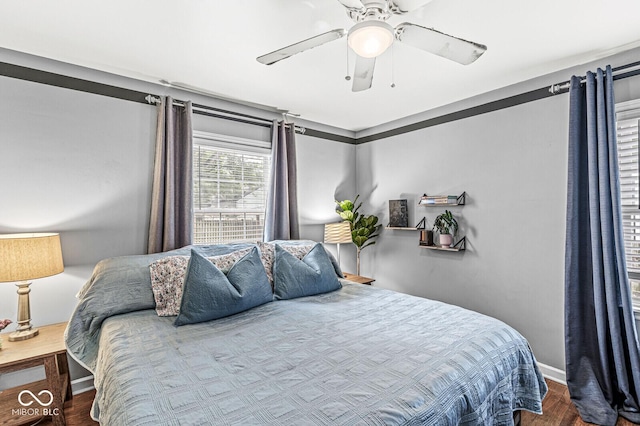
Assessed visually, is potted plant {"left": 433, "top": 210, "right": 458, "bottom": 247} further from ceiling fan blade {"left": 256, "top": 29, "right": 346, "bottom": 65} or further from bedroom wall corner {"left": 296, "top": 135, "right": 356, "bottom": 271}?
ceiling fan blade {"left": 256, "top": 29, "right": 346, "bottom": 65}

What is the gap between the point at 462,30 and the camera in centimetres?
195

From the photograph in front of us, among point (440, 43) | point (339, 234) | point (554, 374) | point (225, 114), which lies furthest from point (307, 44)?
point (554, 374)

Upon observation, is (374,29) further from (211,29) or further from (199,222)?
(199,222)

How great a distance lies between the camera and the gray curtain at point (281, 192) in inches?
132

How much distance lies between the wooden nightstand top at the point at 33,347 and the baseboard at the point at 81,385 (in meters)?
0.54

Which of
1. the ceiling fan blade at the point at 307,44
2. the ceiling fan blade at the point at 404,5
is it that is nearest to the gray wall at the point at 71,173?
the ceiling fan blade at the point at 307,44

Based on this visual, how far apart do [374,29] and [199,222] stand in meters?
2.34

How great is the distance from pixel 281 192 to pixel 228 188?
0.58m

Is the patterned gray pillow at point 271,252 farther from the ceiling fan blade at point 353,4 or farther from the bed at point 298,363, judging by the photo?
the ceiling fan blade at point 353,4

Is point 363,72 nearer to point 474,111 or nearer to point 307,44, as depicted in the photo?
point 307,44

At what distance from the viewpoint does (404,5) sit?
148 centimetres

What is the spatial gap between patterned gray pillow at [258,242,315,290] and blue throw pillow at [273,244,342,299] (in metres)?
0.05

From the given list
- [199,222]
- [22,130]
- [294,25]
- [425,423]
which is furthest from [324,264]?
[22,130]

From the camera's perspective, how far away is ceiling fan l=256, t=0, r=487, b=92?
4.85 ft
